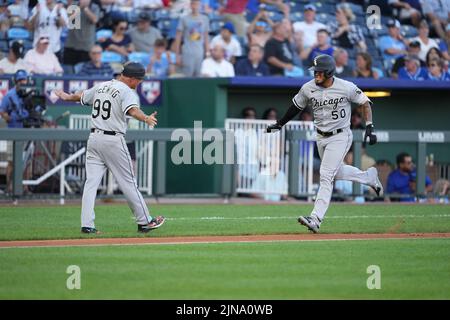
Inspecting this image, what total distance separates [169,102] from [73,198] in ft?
14.5

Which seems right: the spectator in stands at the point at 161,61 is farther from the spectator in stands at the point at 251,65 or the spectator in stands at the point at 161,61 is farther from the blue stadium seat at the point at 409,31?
the blue stadium seat at the point at 409,31

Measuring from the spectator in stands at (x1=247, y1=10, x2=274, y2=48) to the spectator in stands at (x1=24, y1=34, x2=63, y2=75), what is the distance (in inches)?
162

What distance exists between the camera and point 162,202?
744 inches

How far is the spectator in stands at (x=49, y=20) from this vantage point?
66.4 ft

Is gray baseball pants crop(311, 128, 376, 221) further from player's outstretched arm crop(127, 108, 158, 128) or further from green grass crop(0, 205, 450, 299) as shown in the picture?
player's outstretched arm crop(127, 108, 158, 128)

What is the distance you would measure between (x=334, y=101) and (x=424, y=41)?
431 inches

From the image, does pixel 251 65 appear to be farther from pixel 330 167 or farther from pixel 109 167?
pixel 109 167

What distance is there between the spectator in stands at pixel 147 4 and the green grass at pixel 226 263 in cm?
787

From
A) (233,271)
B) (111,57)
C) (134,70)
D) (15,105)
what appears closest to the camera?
(233,271)

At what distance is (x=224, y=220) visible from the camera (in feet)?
48.0

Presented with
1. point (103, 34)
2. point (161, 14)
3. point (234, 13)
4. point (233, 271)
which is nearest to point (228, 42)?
point (234, 13)
